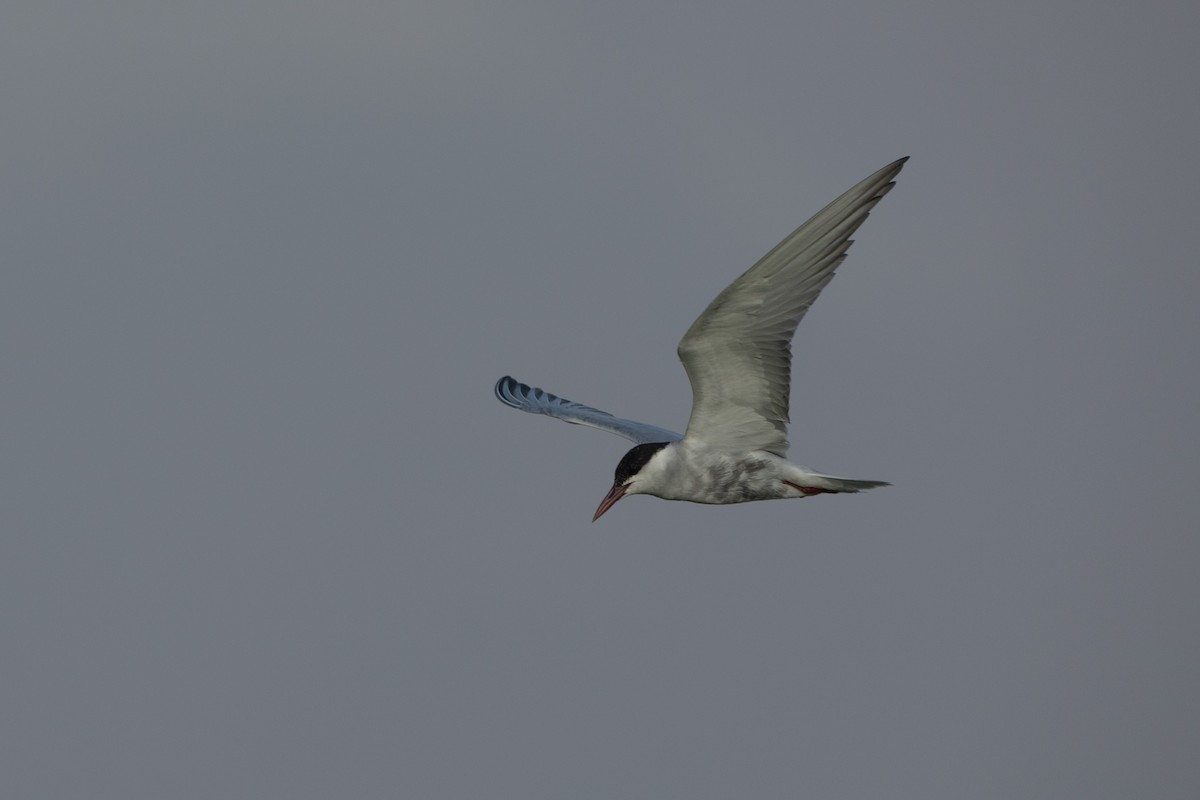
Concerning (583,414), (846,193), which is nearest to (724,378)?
(846,193)

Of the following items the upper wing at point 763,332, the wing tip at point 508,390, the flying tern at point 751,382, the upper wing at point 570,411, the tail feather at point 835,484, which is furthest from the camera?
the wing tip at point 508,390

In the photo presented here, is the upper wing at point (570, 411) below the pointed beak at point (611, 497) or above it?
above

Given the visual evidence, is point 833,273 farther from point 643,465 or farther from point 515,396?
point 515,396

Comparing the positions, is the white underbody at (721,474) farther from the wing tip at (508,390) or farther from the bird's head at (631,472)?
the wing tip at (508,390)

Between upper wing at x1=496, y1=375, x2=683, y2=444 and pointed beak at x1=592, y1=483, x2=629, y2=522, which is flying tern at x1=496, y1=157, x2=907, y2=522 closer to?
pointed beak at x1=592, y1=483, x2=629, y2=522

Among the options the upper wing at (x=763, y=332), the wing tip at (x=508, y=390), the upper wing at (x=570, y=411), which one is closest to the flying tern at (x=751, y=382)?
the upper wing at (x=763, y=332)

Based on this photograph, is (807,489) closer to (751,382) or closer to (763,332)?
(751,382)
